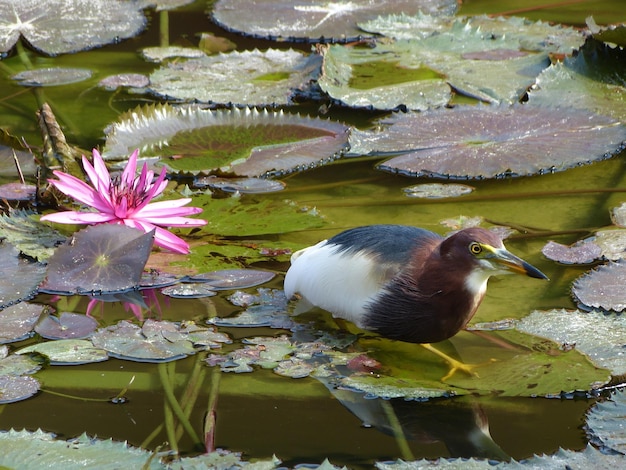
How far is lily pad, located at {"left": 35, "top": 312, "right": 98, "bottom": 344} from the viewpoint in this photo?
305cm

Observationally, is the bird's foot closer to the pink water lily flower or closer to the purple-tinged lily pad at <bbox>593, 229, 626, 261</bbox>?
the purple-tinged lily pad at <bbox>593, 229, 626, 261</bbox>

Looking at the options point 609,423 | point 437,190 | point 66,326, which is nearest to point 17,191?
point 66,326

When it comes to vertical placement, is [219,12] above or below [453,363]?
above

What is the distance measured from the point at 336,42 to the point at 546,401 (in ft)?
13.2

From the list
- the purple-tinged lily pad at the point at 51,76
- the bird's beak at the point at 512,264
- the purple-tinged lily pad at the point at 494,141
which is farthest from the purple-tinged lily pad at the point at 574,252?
the purple-tinged lily pad at the point at 51,76

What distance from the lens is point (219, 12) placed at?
6594 millimetres

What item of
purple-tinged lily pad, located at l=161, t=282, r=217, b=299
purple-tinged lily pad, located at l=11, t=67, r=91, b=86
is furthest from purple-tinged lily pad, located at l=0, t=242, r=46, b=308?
purple-tinged lily pad, located at l=11, t=67, r=91, b=86

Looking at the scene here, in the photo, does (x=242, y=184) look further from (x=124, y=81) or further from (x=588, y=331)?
(x=588, y=331)

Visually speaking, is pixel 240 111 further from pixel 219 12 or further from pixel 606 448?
pixel 606 448

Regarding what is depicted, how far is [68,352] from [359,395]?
91cm

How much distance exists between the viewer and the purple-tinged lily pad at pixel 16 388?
270cm

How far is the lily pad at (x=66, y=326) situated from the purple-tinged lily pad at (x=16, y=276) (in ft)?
0.44

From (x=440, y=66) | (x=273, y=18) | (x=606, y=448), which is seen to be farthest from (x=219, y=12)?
(x=606, y=448)

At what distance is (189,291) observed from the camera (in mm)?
3381
